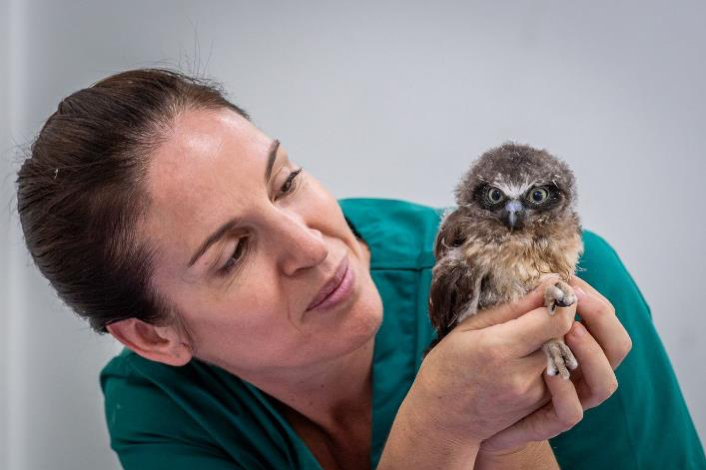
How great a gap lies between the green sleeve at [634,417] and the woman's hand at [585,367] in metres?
0.23

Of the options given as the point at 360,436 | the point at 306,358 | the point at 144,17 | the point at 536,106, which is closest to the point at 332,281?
the point at 306,358

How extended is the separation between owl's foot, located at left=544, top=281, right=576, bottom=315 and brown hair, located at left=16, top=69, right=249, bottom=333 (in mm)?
680

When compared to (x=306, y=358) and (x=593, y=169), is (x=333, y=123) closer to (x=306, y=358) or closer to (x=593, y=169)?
(x=593, y=169)

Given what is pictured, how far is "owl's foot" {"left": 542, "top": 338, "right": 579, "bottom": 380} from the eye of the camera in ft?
3.35

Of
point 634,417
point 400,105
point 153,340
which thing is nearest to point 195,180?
point 153,340

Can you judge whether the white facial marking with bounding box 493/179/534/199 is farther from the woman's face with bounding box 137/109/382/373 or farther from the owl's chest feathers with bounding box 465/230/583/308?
the woman's face with bounding box 137/109/382/373

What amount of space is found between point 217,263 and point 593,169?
133 centimetres

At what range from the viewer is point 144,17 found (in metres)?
2.13

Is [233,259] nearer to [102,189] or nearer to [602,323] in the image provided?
[102,189]

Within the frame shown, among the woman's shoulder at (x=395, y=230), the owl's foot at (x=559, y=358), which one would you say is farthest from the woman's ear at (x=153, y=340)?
the owl's foot at (x=559, y=358)

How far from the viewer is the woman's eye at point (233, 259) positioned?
122 centimetres

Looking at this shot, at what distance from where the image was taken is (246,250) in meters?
1.22

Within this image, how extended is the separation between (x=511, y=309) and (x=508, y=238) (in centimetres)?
12

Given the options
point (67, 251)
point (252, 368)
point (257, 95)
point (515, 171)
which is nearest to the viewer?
point (515, 171)
